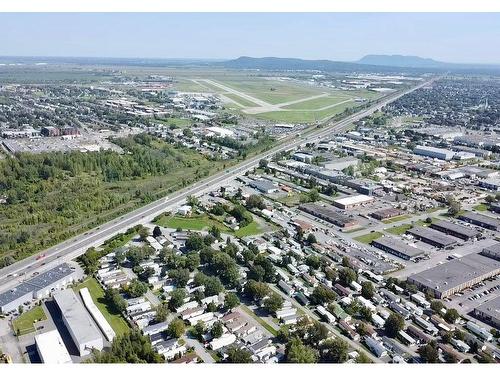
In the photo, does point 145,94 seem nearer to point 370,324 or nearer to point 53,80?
point 53,80

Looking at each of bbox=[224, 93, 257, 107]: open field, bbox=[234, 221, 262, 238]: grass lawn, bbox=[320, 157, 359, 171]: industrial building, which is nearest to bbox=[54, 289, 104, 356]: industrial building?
bbox=[234, 221, 262, 238]: grass lawn

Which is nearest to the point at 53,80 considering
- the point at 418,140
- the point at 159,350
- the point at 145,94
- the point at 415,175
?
the point at 145,94

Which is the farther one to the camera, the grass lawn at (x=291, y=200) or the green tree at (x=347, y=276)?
the grass lawn at (x=291, y=200)

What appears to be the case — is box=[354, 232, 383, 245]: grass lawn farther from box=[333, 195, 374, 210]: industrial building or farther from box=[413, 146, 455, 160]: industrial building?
box=[413, 146, 455, 160]: industrial building

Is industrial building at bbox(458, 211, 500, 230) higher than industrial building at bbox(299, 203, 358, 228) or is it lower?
higher

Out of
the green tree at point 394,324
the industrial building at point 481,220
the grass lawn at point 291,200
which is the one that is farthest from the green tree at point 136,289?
the industrial building at point 481,220

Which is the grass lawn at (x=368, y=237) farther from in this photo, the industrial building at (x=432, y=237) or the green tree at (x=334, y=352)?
the green tree at (x=334, y=352)
